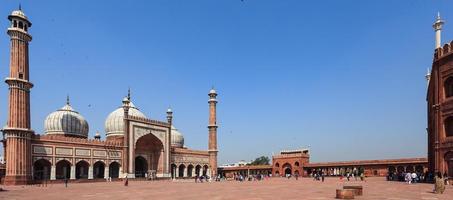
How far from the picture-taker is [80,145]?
40.7m

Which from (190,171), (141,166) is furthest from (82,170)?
(190,171)

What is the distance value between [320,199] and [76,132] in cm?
3622

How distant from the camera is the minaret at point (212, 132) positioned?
57.7 metres

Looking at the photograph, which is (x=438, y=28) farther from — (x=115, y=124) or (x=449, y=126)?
(x=115, y=124)

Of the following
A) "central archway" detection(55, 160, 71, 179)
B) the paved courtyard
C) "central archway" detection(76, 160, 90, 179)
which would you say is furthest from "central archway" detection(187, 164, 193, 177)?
the paved courtyard

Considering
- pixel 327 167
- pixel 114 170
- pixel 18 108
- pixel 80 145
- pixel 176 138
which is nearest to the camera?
pixel 18 108

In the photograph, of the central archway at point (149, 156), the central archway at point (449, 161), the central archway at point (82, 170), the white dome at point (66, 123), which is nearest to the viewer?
the central archway at point (449, 161)

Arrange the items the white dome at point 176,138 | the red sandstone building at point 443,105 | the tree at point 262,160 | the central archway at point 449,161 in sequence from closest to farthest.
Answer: the central archway at point 449,161 < the red sandstone building at point 443,105 < the white dome at point 176,138 < the tree at point 262,160

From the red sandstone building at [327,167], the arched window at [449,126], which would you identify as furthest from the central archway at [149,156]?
the arched window at [449,126]

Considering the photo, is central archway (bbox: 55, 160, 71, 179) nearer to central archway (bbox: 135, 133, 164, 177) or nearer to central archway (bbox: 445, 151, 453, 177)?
central archway (bbox: 135, 133, 164, 177)

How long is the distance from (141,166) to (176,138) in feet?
35.9

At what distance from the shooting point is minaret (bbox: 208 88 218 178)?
57.7m

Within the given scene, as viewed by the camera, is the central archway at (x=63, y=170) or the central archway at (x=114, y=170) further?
the central archway at (x=114, y=170)

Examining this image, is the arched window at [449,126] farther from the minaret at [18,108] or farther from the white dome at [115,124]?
the white dome at [115,124]
